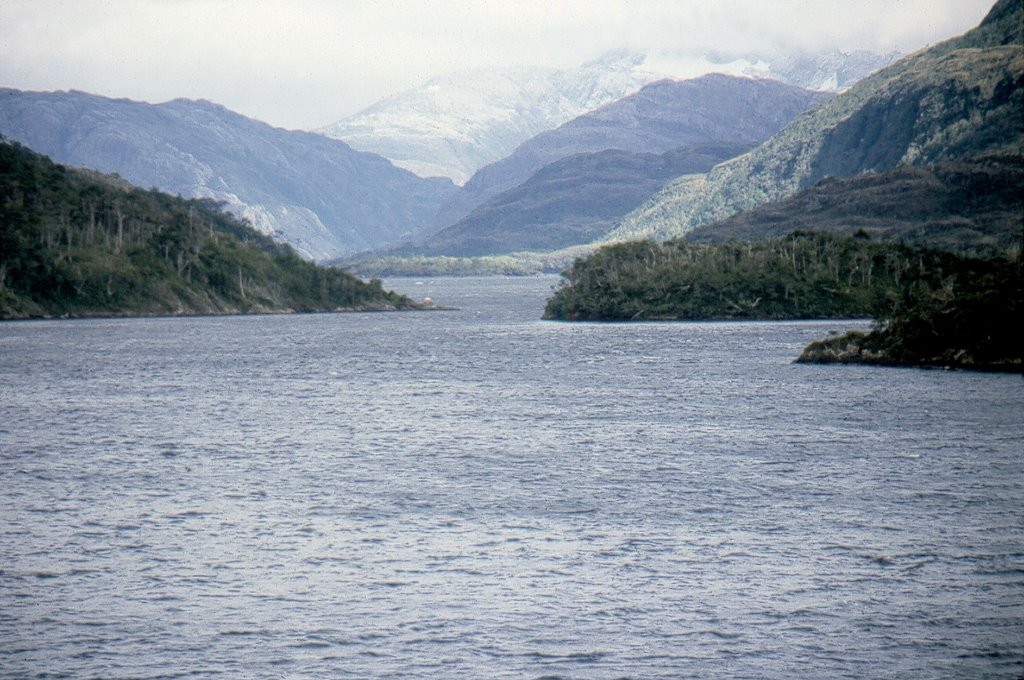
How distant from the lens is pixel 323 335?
19838 cm

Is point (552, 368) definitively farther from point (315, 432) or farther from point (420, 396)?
point (315, 432)

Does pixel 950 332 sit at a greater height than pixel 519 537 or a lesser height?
greater

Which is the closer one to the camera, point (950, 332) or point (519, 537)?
point (519, 537)

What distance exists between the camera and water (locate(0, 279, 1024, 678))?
2662cm

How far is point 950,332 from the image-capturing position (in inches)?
4269

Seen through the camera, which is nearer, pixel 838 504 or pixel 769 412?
pixel 838 504

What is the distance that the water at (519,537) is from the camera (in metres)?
26.6

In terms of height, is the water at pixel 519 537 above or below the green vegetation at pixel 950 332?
below

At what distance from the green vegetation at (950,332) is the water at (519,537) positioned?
16844 mm

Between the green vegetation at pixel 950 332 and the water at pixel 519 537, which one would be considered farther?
the green vegetation at pixel 950 332

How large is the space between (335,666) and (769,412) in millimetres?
56080

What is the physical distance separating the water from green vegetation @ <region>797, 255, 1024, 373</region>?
16844mm

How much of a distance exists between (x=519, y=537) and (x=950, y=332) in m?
81.2

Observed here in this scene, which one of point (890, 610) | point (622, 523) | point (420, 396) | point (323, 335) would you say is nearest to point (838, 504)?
point (622, 523)
